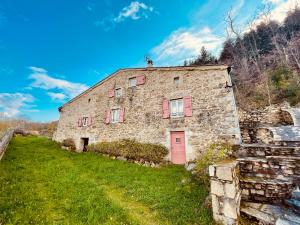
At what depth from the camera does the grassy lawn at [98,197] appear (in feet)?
15.3

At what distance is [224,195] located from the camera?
13.1 feet

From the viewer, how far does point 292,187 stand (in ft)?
14.1

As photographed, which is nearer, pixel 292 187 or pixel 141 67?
pixel 292 187

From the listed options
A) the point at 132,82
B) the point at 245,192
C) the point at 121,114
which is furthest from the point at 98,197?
the point at 132,82

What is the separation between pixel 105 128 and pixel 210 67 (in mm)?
9703

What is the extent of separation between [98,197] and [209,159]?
16.9ft

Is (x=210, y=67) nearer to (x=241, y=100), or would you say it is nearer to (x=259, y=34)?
(x=241, y=100)

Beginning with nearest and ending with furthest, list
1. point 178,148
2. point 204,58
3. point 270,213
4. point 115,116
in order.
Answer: point 270,213
point 178,148
point 115,116
point 204,58

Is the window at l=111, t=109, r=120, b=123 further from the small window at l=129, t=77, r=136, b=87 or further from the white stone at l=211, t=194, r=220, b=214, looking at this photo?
the white stone at l=211, t=194, r=220, b=214

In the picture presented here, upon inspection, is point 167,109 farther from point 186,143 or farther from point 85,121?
point 85,121

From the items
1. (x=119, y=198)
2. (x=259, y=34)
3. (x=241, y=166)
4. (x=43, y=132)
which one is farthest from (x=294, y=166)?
(x=43, y=132)

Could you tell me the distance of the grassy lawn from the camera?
15.3ft

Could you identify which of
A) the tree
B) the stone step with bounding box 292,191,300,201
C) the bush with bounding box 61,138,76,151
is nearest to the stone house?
the bush with bounding box 61,138,76,151

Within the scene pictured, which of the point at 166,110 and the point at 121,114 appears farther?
the point at 121,114
